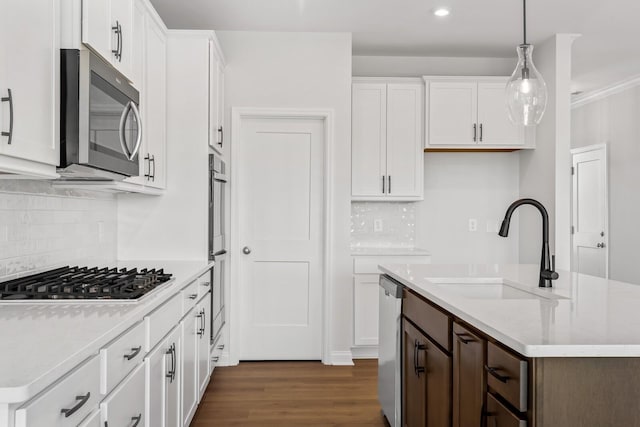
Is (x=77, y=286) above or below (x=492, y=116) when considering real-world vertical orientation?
below

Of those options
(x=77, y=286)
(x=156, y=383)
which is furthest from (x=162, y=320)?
(x=77, y=286)

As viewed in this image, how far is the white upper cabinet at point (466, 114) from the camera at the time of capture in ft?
14.9

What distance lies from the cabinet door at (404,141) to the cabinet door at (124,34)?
2549mm

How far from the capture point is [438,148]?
4.56 m

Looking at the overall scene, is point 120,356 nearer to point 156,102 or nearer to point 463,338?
point 463,338

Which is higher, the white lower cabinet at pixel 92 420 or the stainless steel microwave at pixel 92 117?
the stainless steel microwave at pixel 92 117

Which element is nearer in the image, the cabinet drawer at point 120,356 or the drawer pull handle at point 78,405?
the drawer pull handle at point 78,405

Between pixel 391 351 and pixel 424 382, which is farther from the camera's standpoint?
pixel 391 351

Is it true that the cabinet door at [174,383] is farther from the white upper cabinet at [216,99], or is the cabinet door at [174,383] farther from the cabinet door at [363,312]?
the cabinet door at [363,312]

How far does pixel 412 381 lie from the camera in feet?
8.09

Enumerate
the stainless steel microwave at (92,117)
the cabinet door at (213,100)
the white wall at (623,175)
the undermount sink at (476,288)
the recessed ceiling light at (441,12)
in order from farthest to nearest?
the white wall at (623,175) → the recessed ceiling light at (441,12) → the cabinet door at (213,100) → the undermount sink at (476,288) → the stainless steel microwave at (92,117)

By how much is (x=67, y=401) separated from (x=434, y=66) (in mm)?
4460

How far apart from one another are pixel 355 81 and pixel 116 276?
2834mm

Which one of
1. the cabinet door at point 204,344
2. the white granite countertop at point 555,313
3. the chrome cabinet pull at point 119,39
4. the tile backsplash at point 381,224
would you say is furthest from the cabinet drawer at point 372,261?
the chrome cabinet pull at point 119,39
